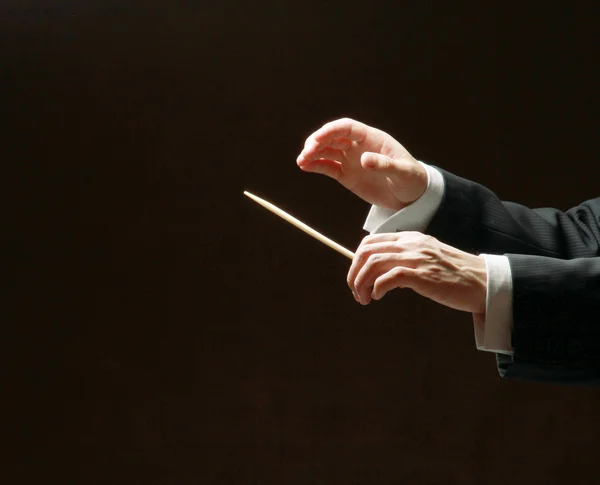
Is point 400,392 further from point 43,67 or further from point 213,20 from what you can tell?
point 43,67

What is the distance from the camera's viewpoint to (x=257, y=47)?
196cm

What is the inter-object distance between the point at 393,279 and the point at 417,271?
3 centimetres

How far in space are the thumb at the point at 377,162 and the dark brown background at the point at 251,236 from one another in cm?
78

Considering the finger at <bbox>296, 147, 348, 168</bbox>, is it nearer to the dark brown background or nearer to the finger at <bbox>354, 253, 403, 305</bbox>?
the finger at <bbox>354, 253, 403, 305</bbox>

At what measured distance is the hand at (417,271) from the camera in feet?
3.31

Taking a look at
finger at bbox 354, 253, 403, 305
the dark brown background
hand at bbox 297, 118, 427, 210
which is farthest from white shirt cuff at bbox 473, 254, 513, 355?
the dark brown background

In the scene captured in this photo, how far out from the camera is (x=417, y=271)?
1.01 m

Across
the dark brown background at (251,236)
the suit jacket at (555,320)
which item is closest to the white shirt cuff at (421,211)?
the suit jacket at (555,320)

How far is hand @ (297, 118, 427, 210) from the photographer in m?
1.25

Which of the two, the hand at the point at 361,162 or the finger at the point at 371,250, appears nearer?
the finger at the point at 371,250

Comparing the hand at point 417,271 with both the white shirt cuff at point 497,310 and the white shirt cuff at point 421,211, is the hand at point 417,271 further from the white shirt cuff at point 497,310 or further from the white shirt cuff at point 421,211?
the white shirt cuff at point 421,211

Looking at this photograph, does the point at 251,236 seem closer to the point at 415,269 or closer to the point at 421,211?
the point at 421,211

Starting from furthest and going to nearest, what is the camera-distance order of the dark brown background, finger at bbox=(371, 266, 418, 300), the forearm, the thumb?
the dark brown background
the forearm
the thumb
finger at bbox=(371, 266, 418, 300)

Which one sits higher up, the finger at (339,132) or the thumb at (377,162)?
the finger at (339,132)
